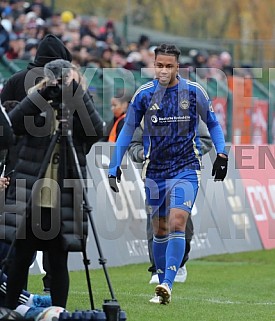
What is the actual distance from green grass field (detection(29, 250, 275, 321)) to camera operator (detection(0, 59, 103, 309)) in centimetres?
131

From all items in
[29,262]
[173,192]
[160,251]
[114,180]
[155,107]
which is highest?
[155,107]

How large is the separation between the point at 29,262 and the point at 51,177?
748mm

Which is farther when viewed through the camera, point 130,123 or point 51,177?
point 130,123

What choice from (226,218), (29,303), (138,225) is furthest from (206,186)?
(29,303)

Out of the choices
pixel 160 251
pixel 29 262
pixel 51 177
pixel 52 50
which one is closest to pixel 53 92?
pixel 51 177

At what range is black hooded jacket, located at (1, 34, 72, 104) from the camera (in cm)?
1027

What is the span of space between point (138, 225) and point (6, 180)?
6.28m

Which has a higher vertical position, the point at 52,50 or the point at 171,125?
the point at 52,50

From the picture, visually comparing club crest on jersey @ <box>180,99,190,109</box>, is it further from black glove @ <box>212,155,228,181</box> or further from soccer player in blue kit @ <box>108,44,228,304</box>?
black glove @ <box>212,155,228,181</box>

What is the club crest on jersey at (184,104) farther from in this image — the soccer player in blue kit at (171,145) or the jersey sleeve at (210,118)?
the jersey sleeve at (210,118)

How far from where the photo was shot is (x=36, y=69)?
34.4ft

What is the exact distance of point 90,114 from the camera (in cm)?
834

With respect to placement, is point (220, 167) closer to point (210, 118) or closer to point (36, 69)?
point (210, 118)

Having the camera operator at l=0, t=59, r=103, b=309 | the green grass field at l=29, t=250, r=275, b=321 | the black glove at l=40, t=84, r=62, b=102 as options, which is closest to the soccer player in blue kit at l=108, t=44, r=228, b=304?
the green grass field at l=29, t=250, r=275, b=321
